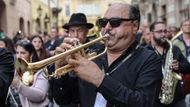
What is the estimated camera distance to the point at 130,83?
3.46 meters

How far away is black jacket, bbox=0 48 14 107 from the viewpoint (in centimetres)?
404

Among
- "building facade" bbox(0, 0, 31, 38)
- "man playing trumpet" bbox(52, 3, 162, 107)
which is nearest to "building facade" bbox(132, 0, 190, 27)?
"building facade" bbox(0, 0, 31, 38)

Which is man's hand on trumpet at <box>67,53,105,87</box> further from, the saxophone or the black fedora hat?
the black fedora hat

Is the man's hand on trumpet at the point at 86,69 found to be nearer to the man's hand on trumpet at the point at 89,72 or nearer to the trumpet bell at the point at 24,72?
the man's hand on trumpet at the point at 89,72

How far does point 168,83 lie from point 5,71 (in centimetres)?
167

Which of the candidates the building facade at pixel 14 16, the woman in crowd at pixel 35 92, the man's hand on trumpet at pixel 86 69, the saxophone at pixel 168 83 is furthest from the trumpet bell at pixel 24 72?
the building facade at pixel 14 16

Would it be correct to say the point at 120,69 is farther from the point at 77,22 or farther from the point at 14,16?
the point at 14,16

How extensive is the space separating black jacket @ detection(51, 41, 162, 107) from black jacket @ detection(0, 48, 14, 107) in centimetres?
64

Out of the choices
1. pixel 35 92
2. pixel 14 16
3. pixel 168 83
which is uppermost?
pixel 168 83

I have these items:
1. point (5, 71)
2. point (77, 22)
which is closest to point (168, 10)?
point (77, 22)

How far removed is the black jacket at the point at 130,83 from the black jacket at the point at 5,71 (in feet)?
2.09

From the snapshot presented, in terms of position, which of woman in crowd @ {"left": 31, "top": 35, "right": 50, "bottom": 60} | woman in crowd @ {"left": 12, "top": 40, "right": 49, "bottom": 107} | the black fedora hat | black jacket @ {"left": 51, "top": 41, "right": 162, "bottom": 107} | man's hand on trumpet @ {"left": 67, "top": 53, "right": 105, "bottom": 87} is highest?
man's hand on trumpet @ {"left": 67, "top": 53, "right": 105, "bottom": 87}

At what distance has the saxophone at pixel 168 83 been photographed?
433 centimetres

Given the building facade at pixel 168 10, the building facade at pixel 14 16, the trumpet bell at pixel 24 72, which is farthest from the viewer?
the building facade at pixel 168 10
